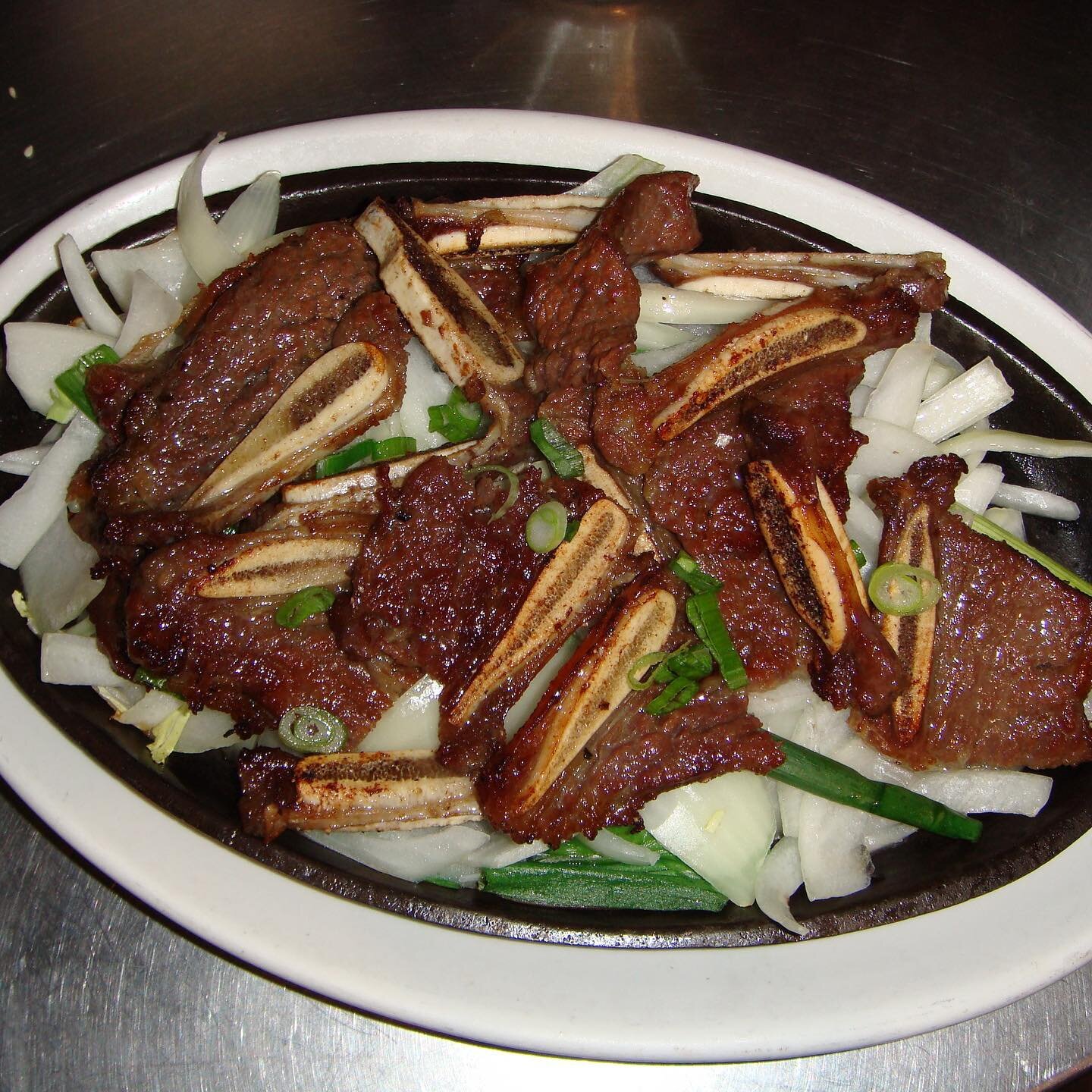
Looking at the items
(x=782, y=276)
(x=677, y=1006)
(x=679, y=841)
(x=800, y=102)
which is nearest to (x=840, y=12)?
(x=800, y=102)

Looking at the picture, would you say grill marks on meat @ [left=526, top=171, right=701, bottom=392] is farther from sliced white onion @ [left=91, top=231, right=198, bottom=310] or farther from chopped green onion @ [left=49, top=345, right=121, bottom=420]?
chopped green onion @ [left=49, top=345, right=121, bottom=420]

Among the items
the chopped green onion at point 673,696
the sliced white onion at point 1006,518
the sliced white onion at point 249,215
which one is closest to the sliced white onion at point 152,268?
the sliced white onion at point 249,215

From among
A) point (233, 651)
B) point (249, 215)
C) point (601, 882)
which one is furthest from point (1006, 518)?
point (249, 215)

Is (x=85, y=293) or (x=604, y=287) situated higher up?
(x=85, y=293)

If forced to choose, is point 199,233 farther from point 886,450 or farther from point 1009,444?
point 1009,444

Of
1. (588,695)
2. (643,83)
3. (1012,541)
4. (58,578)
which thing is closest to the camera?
(588,695)

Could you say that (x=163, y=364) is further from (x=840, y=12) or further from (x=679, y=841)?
(x=840, y=12)

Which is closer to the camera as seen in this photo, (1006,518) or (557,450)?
(557,450)

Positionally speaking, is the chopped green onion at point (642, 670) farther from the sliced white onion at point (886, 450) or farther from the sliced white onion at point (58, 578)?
the sliced white onion at point (58, 578)
